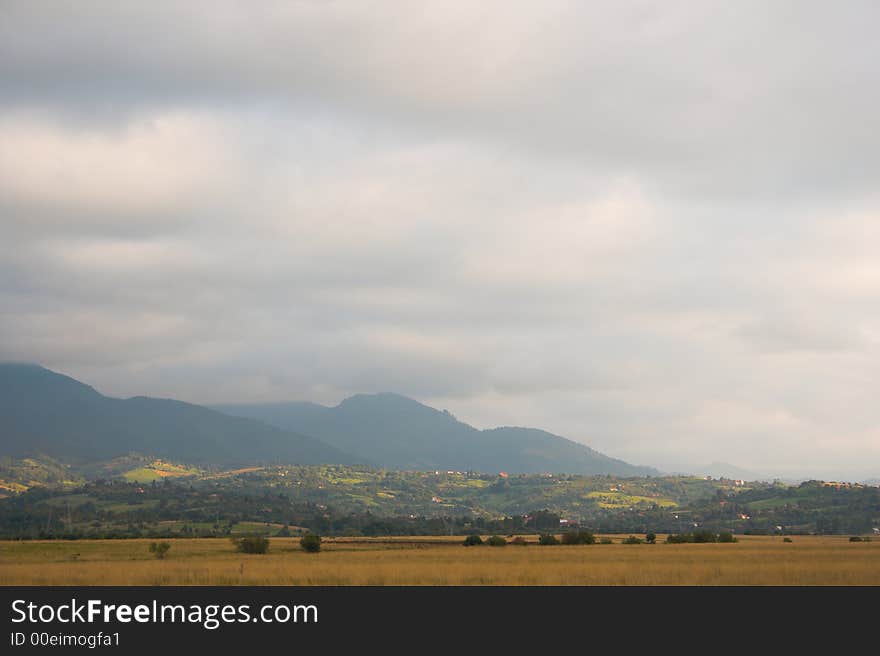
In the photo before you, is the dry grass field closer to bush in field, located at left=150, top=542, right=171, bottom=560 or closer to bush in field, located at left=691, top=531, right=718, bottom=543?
bush in field, located at left=150, top=542, right=171, bottom=560

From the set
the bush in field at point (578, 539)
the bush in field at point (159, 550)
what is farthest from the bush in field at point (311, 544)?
the bush in field at point (578, 539)

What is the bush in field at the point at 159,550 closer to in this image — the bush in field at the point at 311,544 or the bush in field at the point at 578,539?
the bush in field at the point at 311,544

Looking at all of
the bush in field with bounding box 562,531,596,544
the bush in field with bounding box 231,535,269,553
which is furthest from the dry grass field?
the bush in field with bounding box 562,531,596,544

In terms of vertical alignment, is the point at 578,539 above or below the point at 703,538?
above

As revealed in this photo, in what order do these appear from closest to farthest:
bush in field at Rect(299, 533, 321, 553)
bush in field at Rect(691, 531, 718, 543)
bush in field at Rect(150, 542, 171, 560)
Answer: bush in field at Rect(150, 542, 171, 560), bush in field at Rect(299, 533, 321, 553), bush in field at Rect(691, 531, 718, 543)

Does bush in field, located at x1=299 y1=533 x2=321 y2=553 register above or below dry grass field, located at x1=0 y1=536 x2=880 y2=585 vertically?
below

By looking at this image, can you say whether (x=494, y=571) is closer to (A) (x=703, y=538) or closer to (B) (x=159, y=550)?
(B) (x=159, y=550)

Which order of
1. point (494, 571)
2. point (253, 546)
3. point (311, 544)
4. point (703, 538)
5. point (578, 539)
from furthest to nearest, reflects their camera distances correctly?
point (703, 538), point (578, 539), point (311, 544), point (253, 546), point (494, 571)

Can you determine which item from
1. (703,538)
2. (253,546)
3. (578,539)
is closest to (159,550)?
(253,546)

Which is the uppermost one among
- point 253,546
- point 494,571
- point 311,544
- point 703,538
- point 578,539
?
point 494,571

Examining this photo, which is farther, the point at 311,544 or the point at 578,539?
the point at 578,539
